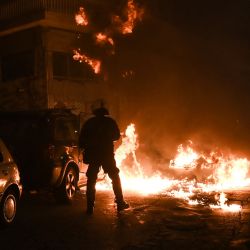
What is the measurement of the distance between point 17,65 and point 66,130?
8521 millimetres

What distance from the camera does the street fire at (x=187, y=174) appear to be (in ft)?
37.5

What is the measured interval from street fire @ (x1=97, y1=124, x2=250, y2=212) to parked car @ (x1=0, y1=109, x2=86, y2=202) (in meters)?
2.41

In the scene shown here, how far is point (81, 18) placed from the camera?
54.8 feet

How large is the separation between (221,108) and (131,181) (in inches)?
186

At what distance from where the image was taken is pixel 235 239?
19.6 feet

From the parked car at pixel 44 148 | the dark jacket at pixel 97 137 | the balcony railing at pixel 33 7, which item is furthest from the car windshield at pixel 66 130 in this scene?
the balcony railing at pixel 33 7

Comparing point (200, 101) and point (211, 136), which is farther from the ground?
point (200, 101)

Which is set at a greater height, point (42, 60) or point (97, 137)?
point (42, 60)

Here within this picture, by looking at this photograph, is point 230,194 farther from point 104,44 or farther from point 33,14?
point 33,14

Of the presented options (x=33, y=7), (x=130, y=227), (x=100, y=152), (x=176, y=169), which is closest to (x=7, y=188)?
(x=100, y=152)

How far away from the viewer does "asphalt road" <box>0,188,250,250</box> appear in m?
5.87

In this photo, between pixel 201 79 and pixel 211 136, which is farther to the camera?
pixel 201 79

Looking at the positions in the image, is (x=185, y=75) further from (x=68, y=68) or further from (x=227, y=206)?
(x=227, y=206)

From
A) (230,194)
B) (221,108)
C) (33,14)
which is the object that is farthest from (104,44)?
(230,194)
